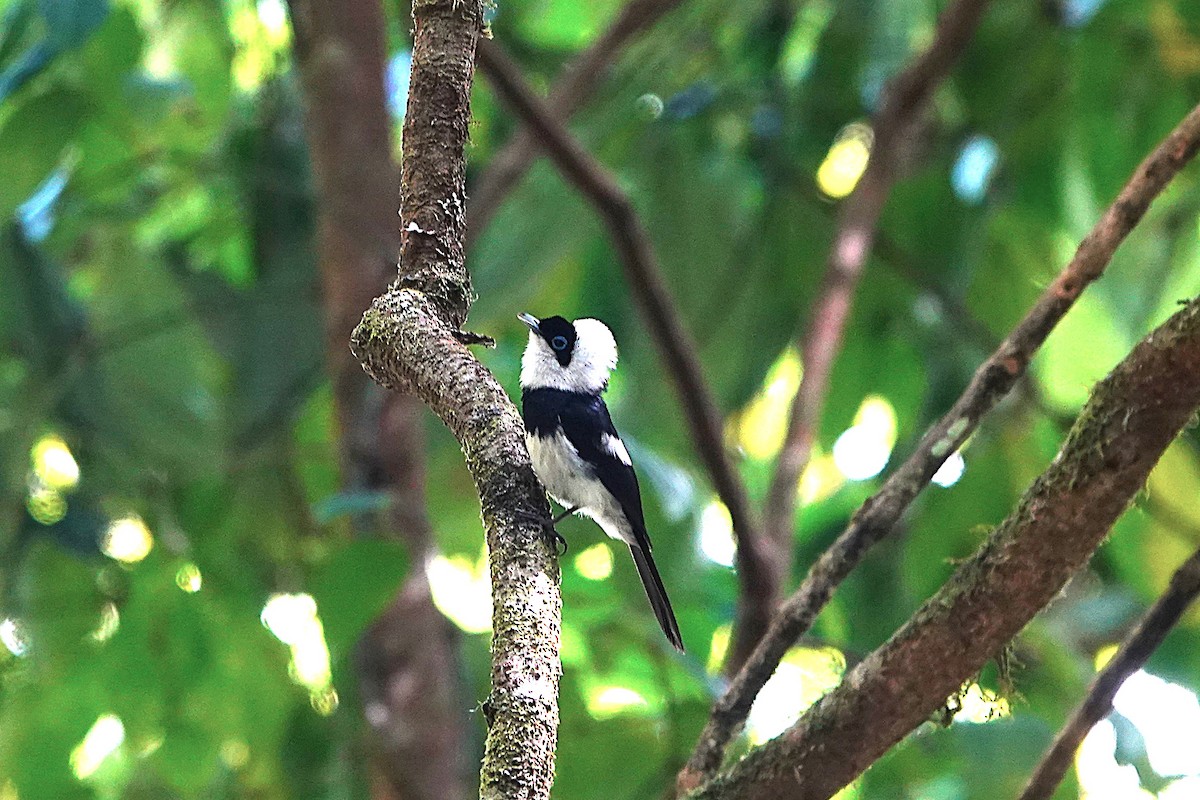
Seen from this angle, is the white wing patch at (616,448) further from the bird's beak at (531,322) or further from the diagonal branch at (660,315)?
the bird's beak at (531,322)

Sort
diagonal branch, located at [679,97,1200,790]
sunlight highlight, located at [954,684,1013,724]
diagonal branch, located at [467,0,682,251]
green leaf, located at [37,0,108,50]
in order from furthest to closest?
diagonal branch, located at [467,0,682,251] < green leaf, located at [37,0,108,50] < sunlight highlight, located at [954,684,1013,724] < diagonal branch, located at [679,97,1200,790]

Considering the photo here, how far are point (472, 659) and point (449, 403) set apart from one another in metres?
2.36

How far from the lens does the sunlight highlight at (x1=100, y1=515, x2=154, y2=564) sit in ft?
12.5

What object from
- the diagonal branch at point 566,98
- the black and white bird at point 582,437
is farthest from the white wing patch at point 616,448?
the diagonal branch at point 566,98

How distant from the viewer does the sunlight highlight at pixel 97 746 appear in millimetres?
3594

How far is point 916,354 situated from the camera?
4668mm

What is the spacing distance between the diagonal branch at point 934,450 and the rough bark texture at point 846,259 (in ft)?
4.62

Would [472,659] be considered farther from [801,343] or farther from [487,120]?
[487,120]

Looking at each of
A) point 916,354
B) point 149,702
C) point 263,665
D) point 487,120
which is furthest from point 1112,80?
point 149,702

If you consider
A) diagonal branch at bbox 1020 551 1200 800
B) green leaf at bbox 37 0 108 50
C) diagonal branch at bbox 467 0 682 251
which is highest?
diagonal branch at bbox 467 0 682 251

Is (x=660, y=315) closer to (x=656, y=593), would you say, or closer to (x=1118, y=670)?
(x=656, y=593)

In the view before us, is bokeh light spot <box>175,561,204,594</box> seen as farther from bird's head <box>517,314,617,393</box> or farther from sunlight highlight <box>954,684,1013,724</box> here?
sunlight highlight <box>954,684,1013,724</box>

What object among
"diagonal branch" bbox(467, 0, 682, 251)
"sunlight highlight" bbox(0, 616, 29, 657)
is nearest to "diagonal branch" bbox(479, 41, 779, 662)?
"diagonal branch" bbox(467, 0, 682, 251)

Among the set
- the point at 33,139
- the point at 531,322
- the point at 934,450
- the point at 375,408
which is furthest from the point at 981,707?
the point at 33,139
